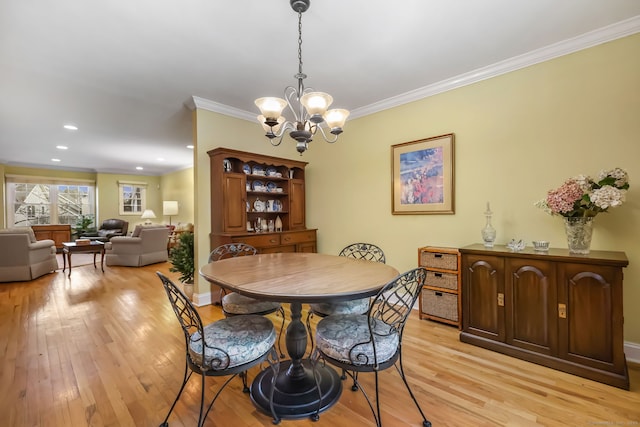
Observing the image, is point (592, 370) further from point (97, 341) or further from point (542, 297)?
point (97, 341)

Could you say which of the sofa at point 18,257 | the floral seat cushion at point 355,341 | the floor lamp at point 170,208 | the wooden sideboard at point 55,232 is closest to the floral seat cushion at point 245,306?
the floral seat cushion at point 355,341

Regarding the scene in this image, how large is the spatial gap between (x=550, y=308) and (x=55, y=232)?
431 inches

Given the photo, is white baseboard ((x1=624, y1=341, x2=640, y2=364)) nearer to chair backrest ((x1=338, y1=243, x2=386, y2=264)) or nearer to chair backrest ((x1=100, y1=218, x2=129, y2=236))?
chair backrest ((x1=338, y1=243, x2=386, y2=264))

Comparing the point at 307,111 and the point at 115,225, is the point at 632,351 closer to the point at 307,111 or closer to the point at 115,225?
the point at 307,111

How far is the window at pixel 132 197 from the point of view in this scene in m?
9.02

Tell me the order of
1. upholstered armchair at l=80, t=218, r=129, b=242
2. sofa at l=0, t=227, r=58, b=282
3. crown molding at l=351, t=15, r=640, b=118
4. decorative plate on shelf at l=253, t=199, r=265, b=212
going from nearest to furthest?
crown molding at l=351, t=15, r=640, b=118
decorative plate on shelf at l=253, t=199, r=265, b=212
sofa at l=0, t=227, r=58, b=282
upholstered armchair at l=80, t=218, r=129, b=242

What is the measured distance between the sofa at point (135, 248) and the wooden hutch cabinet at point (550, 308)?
20.8 ft

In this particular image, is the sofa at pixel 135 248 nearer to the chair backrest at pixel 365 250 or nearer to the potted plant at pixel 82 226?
the potted plant at pixel 82 226

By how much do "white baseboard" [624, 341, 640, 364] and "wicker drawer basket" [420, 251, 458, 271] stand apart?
1.32 m

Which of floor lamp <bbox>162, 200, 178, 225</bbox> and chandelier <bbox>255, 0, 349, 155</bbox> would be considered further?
floor lamp <bbox>162, 200, 178, 225</bbox>

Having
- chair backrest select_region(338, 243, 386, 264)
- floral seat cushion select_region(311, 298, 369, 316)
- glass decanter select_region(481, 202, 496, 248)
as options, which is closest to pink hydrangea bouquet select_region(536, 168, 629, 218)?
glass decanter select_region(481, 202, 496, 248)

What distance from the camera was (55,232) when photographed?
795cm

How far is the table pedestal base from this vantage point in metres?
1.63

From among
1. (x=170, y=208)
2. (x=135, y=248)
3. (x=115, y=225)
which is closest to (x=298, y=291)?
(x=135, y=248)
